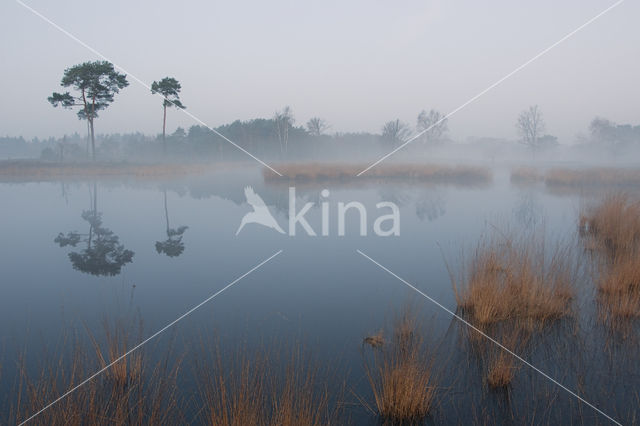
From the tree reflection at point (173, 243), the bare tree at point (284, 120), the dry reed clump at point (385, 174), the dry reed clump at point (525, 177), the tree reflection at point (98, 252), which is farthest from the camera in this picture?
the bare tree at point (284, 120)

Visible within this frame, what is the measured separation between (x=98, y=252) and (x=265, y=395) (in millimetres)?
5579

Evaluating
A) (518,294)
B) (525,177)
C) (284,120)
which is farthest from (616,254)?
(284,120)

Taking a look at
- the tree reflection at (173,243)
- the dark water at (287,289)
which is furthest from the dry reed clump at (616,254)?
the tree reflection at (173,243)

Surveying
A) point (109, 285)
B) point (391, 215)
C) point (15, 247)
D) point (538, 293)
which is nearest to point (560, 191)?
point (391, 215)

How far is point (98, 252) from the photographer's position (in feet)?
22.5

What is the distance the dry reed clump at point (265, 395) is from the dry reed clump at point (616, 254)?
2.83 m

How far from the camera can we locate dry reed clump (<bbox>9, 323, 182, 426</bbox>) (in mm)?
2012

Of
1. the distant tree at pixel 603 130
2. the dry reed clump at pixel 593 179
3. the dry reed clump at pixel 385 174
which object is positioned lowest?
the dry reed clump at pixel 593 179

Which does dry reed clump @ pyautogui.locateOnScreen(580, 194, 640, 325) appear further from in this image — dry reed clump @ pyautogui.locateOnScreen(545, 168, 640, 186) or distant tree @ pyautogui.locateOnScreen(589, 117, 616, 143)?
distant tree @ pyautogui.locateOnScreen(589, 117, 616, 143)

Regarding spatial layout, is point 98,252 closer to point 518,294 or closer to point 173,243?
point 173,243

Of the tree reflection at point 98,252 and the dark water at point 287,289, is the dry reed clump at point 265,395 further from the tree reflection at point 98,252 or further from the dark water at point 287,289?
the tree reflection at point 98,252

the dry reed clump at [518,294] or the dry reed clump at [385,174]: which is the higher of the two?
the dry reed clump at [385,174]

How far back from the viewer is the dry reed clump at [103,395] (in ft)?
6.60

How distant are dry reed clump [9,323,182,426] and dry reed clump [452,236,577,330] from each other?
2.74 m
